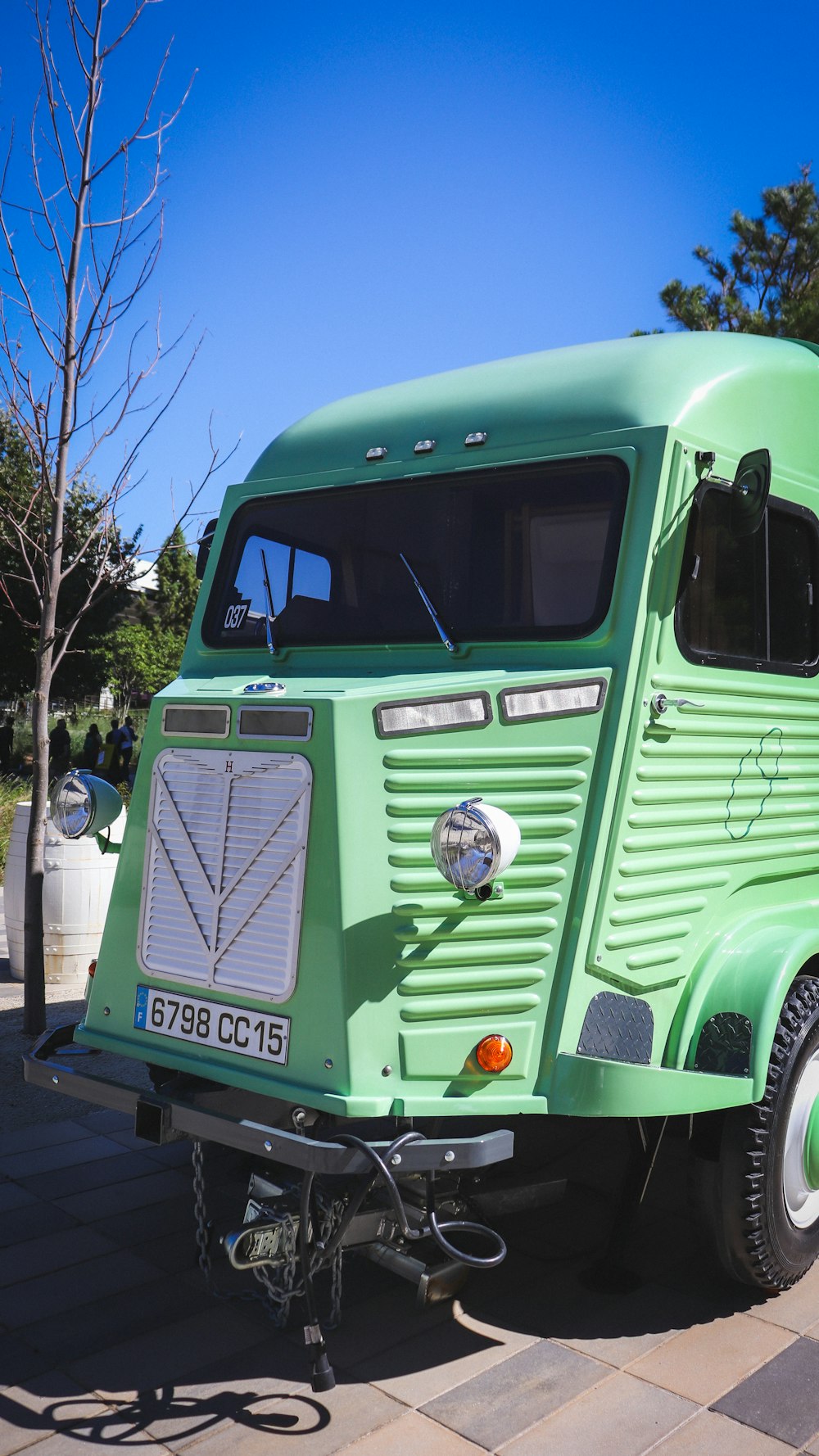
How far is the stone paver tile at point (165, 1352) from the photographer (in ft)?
11.0

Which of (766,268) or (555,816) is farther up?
(766,268)

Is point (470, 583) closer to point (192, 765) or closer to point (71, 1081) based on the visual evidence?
point (192, 765)

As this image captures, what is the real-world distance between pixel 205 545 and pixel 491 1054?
263 centimetres

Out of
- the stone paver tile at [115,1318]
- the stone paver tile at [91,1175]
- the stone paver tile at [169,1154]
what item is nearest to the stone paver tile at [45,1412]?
the stone paver tile at [115,1318]

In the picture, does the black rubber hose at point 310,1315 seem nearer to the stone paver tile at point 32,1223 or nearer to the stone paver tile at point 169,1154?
the stone paver tile at point 32,1223

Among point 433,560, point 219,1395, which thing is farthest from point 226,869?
point 219,1395

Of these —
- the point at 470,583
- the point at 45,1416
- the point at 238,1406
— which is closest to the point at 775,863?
the point at 470,583

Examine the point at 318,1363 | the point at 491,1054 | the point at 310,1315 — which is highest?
the point at 491,1054

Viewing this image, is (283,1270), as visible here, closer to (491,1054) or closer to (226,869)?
(491,1054)

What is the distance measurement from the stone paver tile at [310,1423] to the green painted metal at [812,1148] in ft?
5.55

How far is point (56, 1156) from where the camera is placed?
200 inches

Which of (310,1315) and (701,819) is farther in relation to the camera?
(701,819)

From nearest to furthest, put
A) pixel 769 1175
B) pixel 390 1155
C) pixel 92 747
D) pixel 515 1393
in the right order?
pixel 390 1155, pixel 515 1393, pixel 769 1175, pixel 92 747

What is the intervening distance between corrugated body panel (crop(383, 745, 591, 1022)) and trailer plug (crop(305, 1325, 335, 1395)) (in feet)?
2.91
